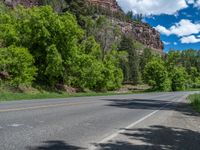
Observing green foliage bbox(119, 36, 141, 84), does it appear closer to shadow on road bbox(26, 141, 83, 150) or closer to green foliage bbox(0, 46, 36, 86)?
green foliage bbox(0, 46, 36, 86)

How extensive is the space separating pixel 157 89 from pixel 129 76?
19215 mm

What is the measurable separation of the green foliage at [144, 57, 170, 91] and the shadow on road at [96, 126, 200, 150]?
84450 mm

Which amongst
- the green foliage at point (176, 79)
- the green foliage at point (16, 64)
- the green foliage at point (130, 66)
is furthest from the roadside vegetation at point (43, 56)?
the green foliage at point (130, 66)

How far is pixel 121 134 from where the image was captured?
887cm

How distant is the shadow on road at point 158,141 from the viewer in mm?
7309

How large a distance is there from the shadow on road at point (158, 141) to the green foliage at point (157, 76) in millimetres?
84450

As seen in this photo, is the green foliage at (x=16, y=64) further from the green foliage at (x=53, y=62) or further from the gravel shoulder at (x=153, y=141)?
the gravel shoulder at (x=153, y=141)

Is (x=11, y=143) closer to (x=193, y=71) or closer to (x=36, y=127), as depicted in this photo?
(x=36, y=127)

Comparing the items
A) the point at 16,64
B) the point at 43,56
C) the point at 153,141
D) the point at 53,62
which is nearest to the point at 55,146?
the point at 153,141

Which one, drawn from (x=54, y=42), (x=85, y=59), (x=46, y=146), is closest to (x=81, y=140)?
(x=46, y=146)

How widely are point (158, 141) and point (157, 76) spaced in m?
88.9

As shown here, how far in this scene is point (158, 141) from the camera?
8.31m

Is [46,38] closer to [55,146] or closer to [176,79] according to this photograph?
[55,146]

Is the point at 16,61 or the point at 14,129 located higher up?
the point at 16,61
